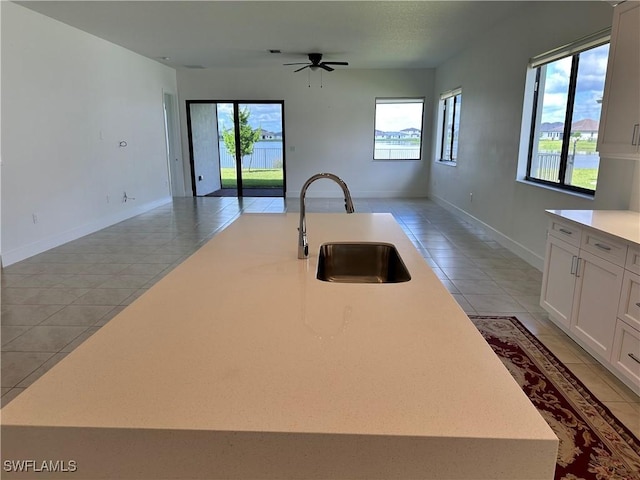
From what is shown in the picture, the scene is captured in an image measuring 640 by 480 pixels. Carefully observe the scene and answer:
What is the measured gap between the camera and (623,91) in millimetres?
2717

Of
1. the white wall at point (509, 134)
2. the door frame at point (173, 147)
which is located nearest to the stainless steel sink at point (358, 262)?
the white wall at point (509, 134)

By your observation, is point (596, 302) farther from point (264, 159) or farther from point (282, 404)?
point (264, 159)

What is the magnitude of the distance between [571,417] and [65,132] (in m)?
6.12

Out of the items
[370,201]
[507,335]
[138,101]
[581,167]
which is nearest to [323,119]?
[370,201]

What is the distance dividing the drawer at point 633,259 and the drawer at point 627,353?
0.31 metres

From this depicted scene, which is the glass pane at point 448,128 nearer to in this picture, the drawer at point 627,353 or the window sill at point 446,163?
the window sill at point 446,163

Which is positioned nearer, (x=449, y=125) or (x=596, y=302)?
(x=596, y=302)

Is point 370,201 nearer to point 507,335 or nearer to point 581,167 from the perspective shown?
point 581,167

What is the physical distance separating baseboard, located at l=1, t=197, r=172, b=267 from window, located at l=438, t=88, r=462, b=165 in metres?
5.78

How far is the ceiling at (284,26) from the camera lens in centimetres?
462

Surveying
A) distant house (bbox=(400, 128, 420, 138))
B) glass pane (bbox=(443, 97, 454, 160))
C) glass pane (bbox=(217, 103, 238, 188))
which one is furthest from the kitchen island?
glass pane (bbox=(217, 103, 238, 188))

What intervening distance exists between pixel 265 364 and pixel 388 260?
116cm

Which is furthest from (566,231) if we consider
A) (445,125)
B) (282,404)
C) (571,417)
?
(445,125)

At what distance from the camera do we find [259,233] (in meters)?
2.21
